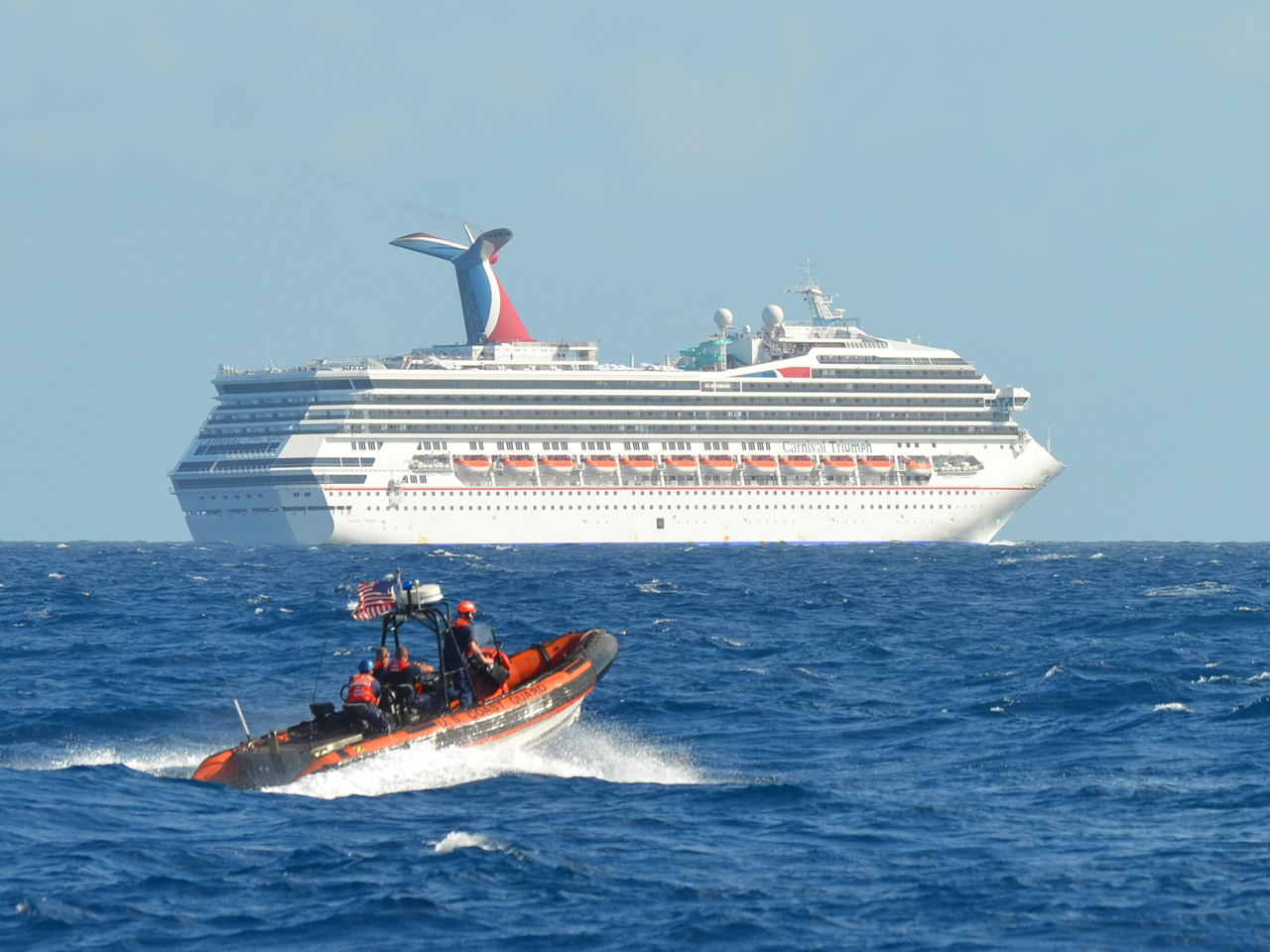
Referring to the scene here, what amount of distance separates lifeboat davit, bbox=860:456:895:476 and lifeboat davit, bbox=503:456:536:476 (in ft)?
65.4

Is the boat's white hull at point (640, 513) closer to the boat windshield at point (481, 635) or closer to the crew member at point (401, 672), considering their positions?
the boat windshield at point (481, 635)

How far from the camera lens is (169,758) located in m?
17.8

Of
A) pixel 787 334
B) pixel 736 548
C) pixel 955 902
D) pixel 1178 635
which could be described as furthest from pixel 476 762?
pixel 787 334

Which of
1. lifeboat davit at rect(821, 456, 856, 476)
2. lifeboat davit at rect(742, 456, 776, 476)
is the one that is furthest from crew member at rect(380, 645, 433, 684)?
lifeboat davit at rect(821, 456, 856, 476)

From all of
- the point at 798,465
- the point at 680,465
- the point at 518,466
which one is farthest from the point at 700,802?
the point at 798,465

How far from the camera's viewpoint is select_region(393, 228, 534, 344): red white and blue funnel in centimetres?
11244

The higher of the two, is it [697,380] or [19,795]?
[697,380]

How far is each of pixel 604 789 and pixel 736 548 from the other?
6911cm

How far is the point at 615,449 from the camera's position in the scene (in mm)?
91750

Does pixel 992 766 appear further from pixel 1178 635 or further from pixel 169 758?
pixel 1178 635

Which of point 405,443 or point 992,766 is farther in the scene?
point 405,443

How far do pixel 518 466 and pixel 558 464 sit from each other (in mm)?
2419

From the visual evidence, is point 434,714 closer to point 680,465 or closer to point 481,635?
point 481,635

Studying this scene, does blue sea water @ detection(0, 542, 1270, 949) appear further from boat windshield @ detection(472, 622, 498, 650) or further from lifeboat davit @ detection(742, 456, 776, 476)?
lifeboat davit @ detection(742, 456, 776, 476)
